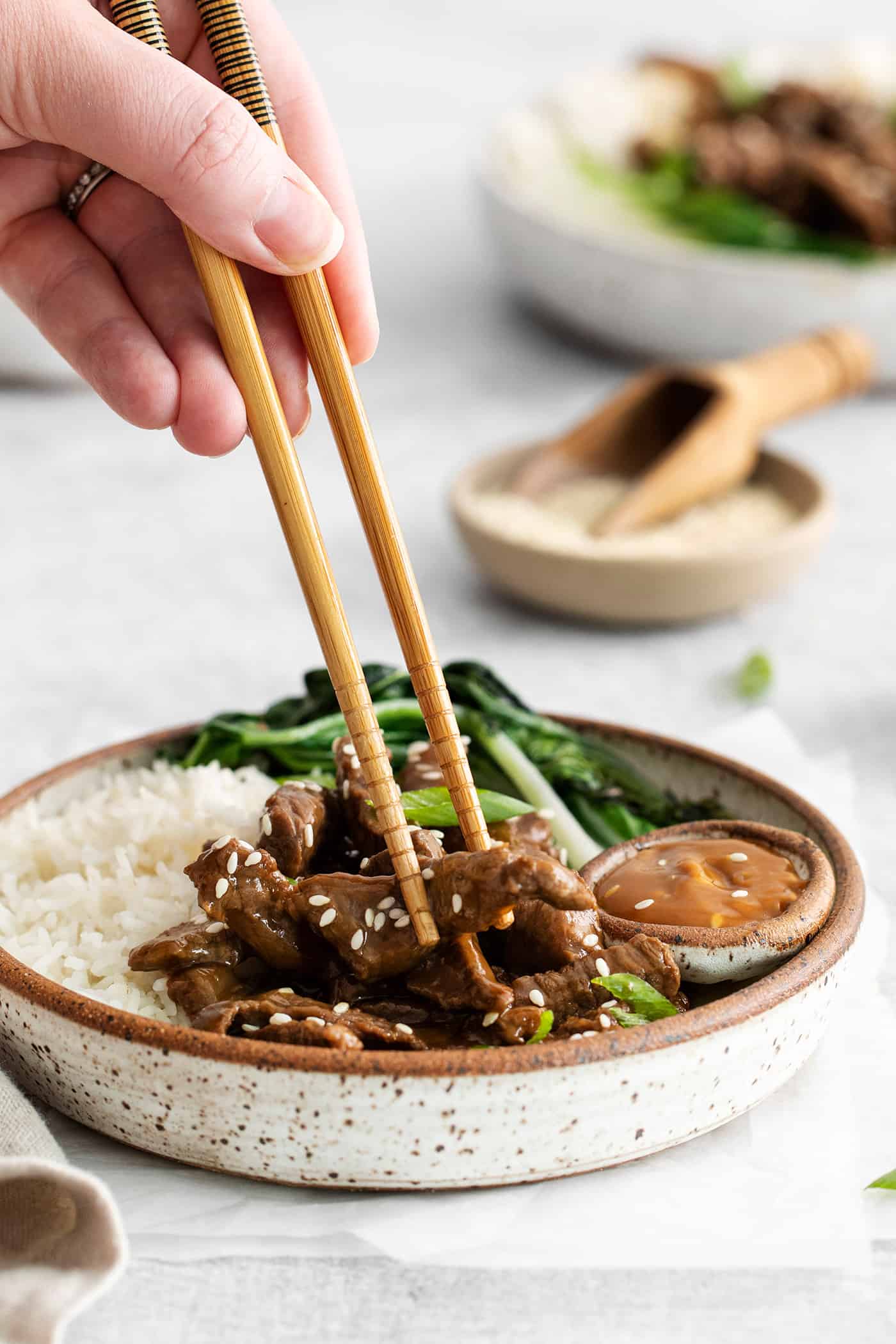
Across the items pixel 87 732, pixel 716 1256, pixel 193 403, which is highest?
pixel 193 403

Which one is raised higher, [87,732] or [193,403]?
[193,403]

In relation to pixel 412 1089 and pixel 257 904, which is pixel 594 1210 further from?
pixel 257 904

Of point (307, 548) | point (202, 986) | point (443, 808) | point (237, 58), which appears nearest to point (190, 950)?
point (202, 986)

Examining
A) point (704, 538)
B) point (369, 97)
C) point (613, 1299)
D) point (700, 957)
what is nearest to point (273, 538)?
point (704, 538)

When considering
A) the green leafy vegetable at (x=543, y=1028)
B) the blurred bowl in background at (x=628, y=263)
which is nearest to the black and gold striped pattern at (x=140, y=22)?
the green leafy vegetable at (x=543, y=1028)

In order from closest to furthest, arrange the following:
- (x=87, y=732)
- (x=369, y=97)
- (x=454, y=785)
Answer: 1. (x=454, y=785)
2. (x=87, y=732)
3. (x=369, y=97)

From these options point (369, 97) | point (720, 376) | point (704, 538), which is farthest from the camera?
point (369, 97)

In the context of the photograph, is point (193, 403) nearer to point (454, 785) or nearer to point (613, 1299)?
point (454, 785)
